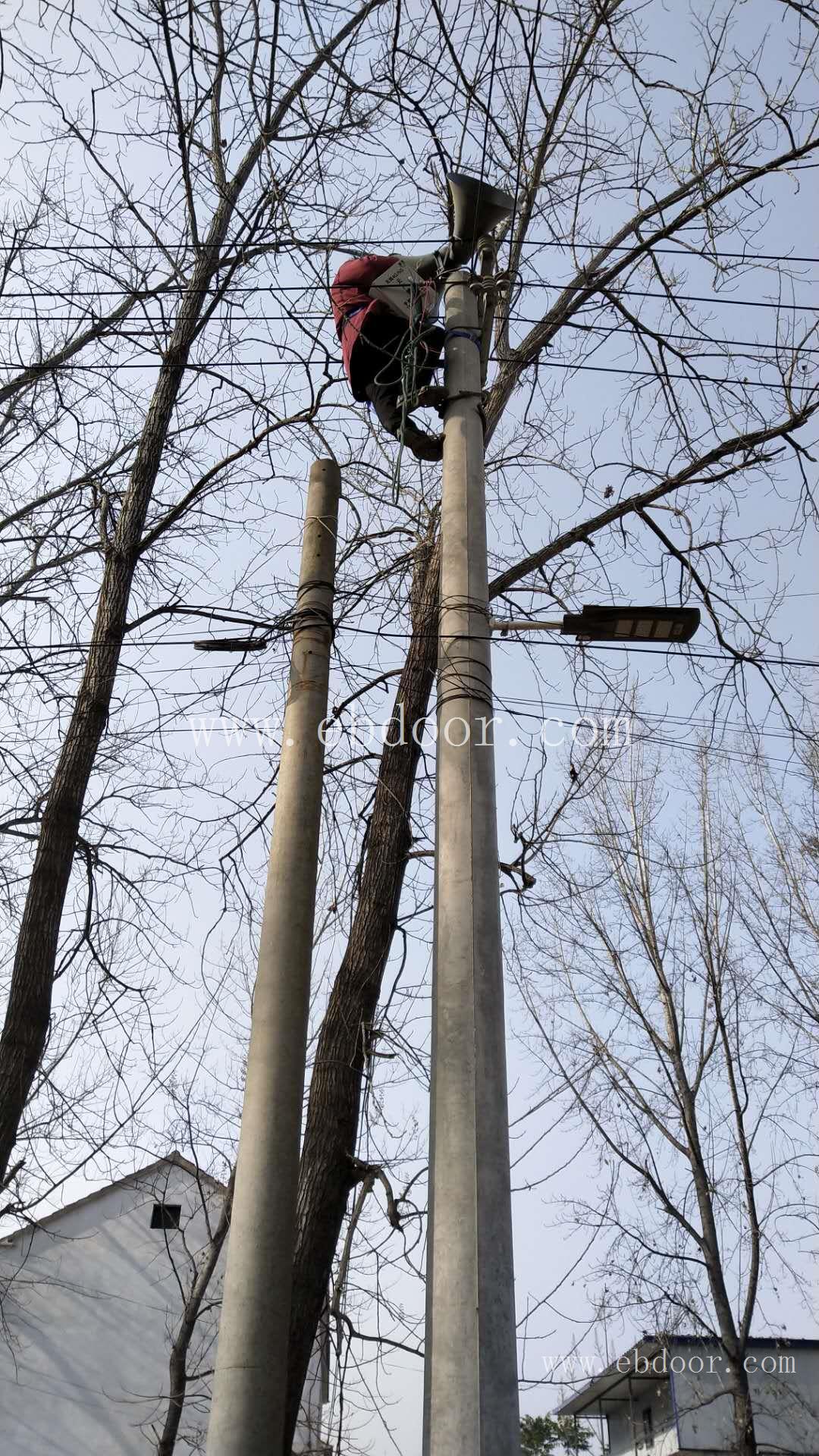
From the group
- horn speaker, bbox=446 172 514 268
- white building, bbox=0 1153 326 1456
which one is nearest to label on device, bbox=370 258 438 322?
horn speaker, bbox=446 172 514 268

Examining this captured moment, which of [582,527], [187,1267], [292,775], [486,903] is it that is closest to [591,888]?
[582,527]

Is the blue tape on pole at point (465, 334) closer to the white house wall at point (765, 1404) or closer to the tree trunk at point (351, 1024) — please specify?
the tree trunk at point (351, 1024)

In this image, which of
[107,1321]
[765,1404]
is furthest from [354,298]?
[765,1404]

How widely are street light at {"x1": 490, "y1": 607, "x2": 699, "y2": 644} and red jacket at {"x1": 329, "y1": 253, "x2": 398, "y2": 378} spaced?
1.39m

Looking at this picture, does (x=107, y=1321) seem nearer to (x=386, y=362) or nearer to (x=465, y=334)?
(x=386, y=362)

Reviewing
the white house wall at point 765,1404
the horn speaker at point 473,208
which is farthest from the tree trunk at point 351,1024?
the white house wall at point 765,1404

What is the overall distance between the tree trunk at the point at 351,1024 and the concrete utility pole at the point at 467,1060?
1.29 metres

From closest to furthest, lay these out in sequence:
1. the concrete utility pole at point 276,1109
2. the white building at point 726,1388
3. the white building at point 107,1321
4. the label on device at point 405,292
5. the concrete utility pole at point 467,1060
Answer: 1. the concrete utility pole at point 467,1060
2. the concrete utility pole at point 276,1109
3. the label on device at point 405,292
4. the white building at point 107,1321
5. the white building at point 726,1388

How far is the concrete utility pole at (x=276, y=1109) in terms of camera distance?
9.27 ft

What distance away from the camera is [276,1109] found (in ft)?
10.3

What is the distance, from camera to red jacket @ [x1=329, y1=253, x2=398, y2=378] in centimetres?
450

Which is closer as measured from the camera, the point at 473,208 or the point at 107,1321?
the point at 473,208

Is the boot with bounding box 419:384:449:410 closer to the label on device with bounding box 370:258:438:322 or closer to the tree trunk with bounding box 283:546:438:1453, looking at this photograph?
the label on device with bounding box 370:258:438:322

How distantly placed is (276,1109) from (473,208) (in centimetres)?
323
